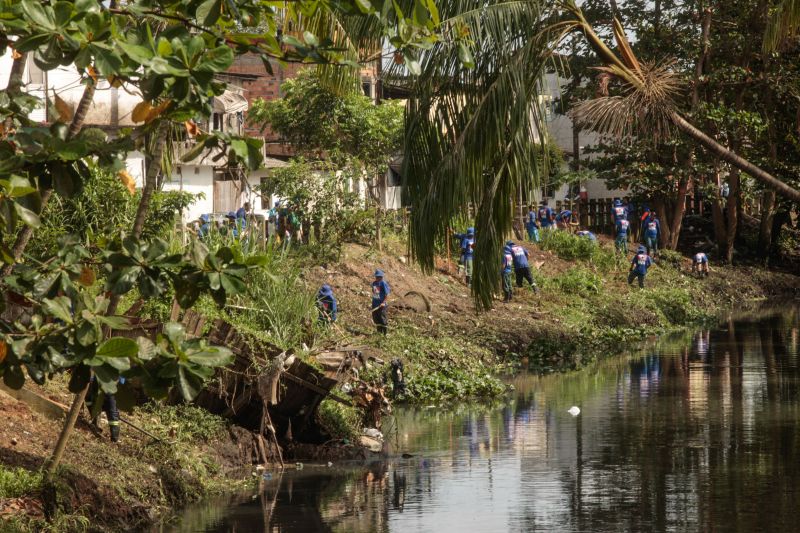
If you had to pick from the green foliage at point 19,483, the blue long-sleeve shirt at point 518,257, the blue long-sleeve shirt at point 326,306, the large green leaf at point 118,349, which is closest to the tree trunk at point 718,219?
the blue long-sleeve shirt at point 518,257

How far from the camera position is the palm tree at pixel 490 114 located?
14.0 metres

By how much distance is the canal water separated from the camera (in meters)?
12.4

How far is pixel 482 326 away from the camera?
28.1m

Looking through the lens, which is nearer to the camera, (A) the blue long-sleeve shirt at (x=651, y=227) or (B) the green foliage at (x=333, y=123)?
(B) the green foliage at (x=333, y=123)

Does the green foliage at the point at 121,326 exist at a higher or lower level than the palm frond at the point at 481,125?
lower

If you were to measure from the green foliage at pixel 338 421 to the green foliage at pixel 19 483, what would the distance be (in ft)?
17.8

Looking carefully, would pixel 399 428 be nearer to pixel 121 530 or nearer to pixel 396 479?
pixel 396 479

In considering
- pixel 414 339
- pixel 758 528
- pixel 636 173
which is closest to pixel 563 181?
pixel 636 173

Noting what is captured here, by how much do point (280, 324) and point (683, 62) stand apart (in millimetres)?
28674

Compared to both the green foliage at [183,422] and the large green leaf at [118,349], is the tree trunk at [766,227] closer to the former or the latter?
the green foliage at [183,422]

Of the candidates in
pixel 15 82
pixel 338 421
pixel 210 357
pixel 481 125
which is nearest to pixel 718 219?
pixel 338 421

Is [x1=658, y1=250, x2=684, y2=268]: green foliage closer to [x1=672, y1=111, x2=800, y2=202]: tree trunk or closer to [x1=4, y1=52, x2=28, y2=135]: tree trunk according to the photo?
[x1=672, y1=111, x2=800, y2=202]: tree trunk

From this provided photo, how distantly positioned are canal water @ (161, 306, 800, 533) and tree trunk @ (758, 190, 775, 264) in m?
24.7

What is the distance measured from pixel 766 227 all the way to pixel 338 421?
34.5 meters
